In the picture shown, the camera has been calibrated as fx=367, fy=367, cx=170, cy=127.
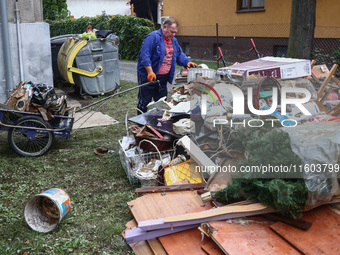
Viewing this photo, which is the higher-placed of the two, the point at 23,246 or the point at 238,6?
the point at 238,6

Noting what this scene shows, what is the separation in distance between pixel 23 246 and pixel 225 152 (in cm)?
218

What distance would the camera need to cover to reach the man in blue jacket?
5707 millimetres

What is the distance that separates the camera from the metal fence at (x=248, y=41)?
38.8 feet

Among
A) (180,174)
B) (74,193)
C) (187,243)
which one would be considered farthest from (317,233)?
(74,193)

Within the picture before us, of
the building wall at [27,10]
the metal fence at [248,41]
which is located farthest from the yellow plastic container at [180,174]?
the metal fence at [248,41]

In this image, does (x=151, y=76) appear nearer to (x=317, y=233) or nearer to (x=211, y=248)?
(x=211, y=248)

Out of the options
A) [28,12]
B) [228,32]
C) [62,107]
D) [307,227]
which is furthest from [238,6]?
[307,227]

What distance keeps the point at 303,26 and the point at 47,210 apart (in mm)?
6868

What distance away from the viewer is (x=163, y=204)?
3.61 metres

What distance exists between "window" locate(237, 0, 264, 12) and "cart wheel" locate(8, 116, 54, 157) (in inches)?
466

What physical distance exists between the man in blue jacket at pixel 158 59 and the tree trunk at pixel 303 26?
3224 mm

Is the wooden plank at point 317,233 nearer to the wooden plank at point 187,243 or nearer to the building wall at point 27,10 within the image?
the wooden plank at point 187,243

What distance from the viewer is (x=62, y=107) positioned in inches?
214

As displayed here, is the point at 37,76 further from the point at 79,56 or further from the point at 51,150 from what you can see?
the point at 51,150
